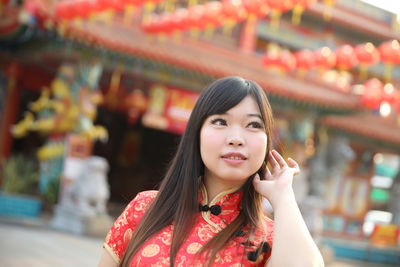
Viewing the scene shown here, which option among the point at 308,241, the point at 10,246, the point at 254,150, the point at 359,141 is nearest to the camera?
the point at 308,241

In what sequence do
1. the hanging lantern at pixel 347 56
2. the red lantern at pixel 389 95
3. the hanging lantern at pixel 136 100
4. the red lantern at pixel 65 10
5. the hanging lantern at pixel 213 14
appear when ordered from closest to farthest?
the hanging lantern at pixel 213 14 → the red lantern at pixel 65 10 → the hanging lantern at pixel 347 56 → the red lantern at pixel 389 95 → the hanging lantern at pixel 136 100

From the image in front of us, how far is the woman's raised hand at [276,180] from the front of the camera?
1.60m

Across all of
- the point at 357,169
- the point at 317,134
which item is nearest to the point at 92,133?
the point at 317,134

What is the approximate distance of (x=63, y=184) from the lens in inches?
352

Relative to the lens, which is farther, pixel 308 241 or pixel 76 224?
pixel 76 224

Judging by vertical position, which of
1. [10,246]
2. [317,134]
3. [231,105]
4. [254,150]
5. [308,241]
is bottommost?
[10,246]

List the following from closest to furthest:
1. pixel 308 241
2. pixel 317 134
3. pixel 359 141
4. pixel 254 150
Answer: pixel 308 241 < pixel 254 150 < pixel 317 134 < pixel 359 141

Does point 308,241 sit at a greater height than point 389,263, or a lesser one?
greater

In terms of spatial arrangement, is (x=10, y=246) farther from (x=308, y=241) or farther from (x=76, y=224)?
(x=308, y=241)

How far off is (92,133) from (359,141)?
25.4ft

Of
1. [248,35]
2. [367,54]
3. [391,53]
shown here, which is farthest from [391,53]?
[248,35]

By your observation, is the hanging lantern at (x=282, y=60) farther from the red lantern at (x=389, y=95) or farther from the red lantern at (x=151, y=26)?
the red lantern at (x=151, y=26)

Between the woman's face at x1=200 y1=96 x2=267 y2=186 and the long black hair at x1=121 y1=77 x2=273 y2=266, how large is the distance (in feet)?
0.08

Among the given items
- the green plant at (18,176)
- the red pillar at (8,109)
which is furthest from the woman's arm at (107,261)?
the red pillar at (8,109)
